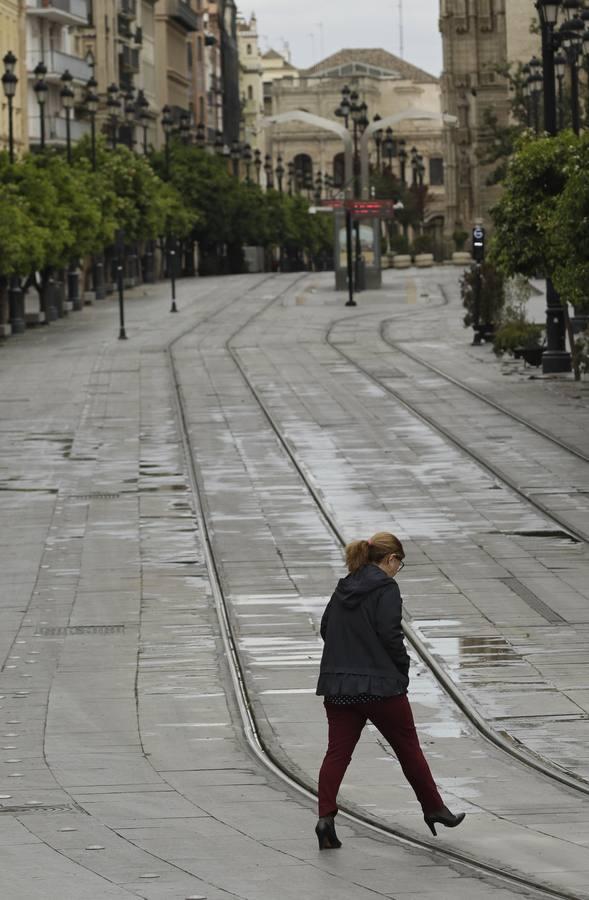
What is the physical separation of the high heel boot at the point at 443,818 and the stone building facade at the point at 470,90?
393 feet

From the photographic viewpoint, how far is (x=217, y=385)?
42281 millimetres

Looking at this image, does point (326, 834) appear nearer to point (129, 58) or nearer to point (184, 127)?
point (184, 127)

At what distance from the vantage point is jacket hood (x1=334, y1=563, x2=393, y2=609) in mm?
10086

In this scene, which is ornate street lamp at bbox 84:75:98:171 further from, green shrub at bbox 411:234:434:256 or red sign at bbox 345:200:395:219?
green shrub at bbox 411:234:434:256

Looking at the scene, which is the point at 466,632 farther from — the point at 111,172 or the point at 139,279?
the point at 139,279

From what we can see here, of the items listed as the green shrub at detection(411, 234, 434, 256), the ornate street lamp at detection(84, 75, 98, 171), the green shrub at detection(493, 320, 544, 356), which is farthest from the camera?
the green shrub at detection(411, 234, 434, 256)

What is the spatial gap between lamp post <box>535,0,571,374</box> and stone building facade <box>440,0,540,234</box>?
87681mm

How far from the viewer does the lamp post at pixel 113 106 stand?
82.3 metres

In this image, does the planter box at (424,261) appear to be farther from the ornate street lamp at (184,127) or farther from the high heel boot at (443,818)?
the high heel boot at (443,818)

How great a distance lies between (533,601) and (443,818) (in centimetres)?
828

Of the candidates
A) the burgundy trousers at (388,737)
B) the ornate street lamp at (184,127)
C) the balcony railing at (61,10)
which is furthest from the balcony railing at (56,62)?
the burgundy trousers at (388,737)

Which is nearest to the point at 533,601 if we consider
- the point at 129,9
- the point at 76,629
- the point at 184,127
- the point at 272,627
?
the point at 272,627

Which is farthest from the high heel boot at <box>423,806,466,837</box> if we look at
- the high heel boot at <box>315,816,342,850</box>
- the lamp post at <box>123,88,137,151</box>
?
the lamp post at <box>123,88,137,151</box>

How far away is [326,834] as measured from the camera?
33.3ft
